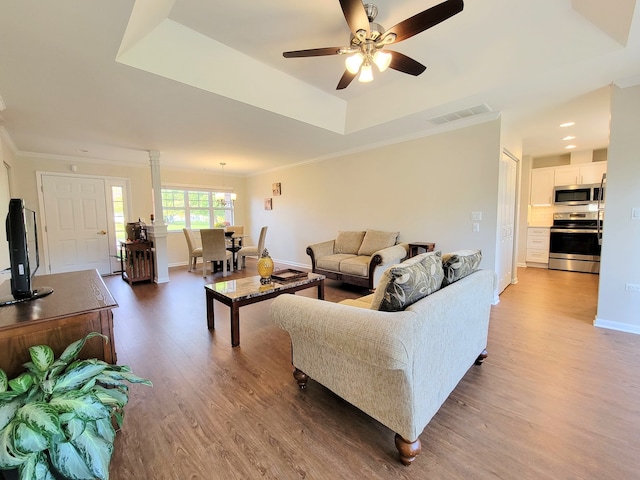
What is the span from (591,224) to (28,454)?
25.5 ft

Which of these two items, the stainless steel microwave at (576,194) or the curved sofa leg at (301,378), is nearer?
the curved sofa leg at (301,378)

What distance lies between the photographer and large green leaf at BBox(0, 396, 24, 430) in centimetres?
94

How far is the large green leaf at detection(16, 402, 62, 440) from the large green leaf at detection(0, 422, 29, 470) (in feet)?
0.15

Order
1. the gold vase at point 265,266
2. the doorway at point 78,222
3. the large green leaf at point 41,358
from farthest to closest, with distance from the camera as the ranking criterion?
1. the doorway at point 78,222
2. the gold vase at point 265,266
3. the large green leaf at point 41,358

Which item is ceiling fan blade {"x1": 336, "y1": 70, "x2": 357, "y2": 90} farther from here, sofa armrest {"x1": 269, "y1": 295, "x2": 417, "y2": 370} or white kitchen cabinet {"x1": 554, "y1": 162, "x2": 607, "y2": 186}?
white kitchen cabinet {"x1": 554, "y1": 162, "x2": 607, "y2": 186}

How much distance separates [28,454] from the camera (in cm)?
88

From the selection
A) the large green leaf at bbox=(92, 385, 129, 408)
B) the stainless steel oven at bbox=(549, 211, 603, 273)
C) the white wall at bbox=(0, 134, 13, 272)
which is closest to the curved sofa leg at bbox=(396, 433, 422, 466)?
the large green leaf at bbox=(92, 385, 129, 408)

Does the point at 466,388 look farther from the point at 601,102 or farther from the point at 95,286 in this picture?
the point at 601,102

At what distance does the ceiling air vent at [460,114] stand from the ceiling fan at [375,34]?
4.29 feet

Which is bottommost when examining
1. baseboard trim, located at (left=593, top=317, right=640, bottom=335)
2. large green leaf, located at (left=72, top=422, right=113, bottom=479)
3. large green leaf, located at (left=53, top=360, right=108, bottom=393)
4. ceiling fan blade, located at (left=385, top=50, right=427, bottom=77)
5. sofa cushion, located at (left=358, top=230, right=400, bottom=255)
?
baseboard trim, located at (left=593, top=317, right=640, bottom=335)

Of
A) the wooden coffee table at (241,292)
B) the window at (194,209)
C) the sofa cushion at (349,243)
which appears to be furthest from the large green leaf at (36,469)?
the window at (194,209)

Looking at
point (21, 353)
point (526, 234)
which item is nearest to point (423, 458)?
point (21, 353)

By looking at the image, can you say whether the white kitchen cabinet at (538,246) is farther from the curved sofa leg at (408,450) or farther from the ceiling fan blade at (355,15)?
the curved sofa leg at (408,450)

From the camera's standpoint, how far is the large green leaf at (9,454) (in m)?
0.85
